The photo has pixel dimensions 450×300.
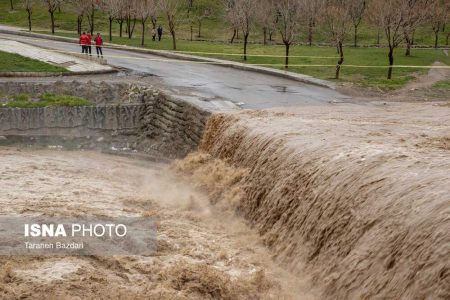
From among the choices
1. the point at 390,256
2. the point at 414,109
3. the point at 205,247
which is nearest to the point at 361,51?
the point at 414,109

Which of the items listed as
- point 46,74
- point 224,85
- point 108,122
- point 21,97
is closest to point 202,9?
point 46,74

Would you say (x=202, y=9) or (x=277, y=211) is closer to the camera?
(x=277, y=211)

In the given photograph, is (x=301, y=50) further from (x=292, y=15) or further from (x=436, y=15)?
(x=436, y=15)

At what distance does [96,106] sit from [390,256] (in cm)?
1404

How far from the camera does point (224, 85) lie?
2002 centimetres

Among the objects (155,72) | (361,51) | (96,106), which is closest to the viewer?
(96,106)

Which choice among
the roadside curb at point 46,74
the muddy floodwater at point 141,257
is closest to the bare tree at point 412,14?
the roadside curb at point 46,74

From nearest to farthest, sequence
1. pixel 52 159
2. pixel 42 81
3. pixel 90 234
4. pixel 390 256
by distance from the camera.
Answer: pixel 390 256, pixel 90 234, pixel 52 159, pixel 42 81

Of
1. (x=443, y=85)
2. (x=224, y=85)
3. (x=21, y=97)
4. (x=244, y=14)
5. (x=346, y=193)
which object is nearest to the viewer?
(x=346, y=193)

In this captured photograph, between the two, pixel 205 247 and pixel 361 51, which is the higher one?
pixel 361 51

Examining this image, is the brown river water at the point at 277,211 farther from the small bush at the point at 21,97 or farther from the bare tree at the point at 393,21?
the bare tree at the point at 393,21

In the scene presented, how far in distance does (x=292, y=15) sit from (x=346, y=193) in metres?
20.6

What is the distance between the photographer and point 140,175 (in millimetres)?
15398

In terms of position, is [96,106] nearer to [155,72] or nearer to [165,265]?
[155,72]
